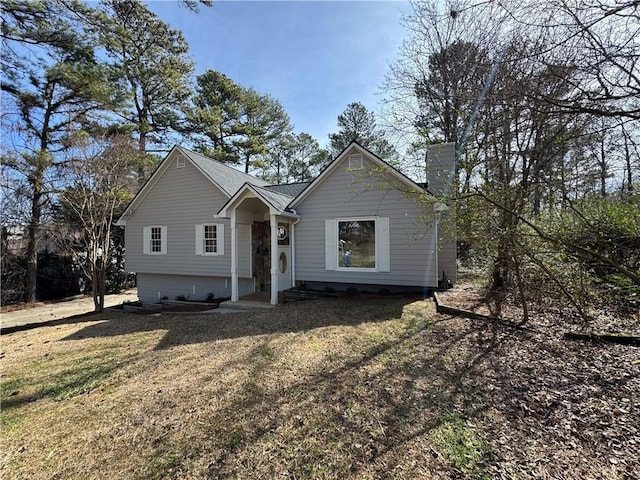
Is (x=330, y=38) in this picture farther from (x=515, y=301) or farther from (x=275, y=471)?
(x=275, y=471)

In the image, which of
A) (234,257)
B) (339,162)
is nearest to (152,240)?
(234,257)

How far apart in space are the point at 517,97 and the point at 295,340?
5044mm

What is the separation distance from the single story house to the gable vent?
32 millimetres

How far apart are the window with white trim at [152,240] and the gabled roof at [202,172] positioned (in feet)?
4.14

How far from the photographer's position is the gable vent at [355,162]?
9.47 m

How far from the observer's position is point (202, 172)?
1152 cm

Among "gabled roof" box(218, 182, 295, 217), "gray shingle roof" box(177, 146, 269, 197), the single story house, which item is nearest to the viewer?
the single story house

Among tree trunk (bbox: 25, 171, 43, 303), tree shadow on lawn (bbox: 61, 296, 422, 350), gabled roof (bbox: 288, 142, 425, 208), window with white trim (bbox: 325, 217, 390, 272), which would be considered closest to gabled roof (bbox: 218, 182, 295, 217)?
gabled roof (bbox: 288, 142, 425, 208)

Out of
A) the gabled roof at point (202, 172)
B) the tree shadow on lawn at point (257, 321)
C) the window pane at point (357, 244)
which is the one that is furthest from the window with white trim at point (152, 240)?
the window pane at point (357, 244)

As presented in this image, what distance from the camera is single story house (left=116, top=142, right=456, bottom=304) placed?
894 cm

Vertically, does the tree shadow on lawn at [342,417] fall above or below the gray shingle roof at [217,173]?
below

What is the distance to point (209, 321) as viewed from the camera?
25.1 feet

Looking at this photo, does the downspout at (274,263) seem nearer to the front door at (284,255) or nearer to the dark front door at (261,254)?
the front door at (284,255)

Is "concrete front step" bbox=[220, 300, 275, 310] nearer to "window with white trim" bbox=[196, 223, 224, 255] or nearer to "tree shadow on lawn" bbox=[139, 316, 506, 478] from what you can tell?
"window with white trim" bbox=[196, 223, 224, 255]
